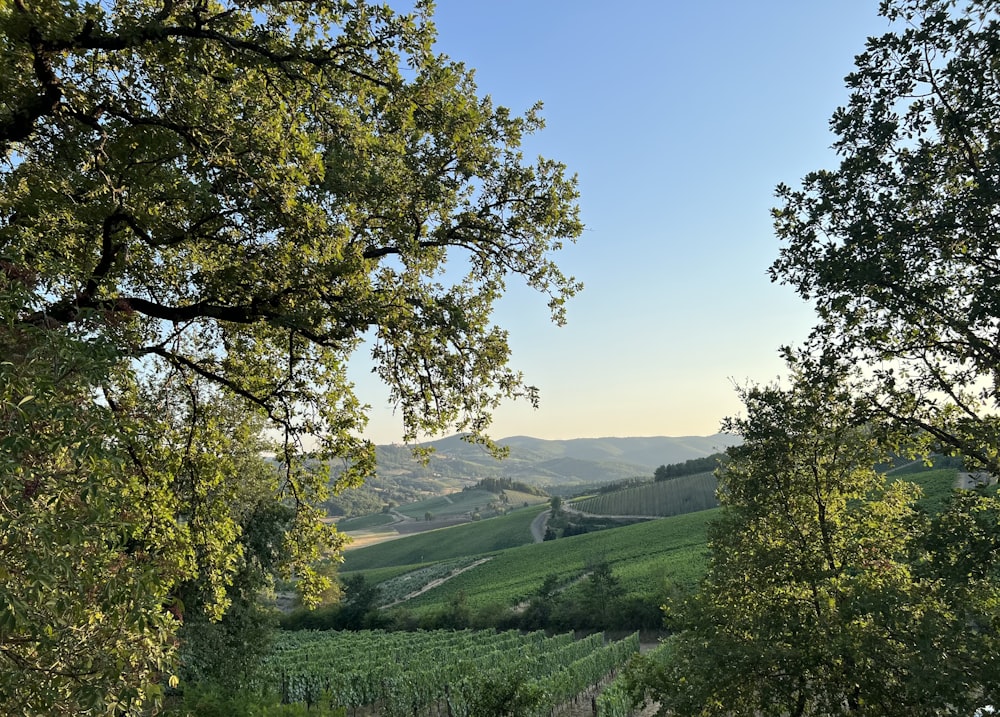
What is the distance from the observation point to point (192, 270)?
366 inches

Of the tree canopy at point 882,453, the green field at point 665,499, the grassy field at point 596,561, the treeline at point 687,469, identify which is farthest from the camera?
the treeline at point 687,469

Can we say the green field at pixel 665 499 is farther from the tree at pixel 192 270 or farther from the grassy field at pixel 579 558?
the tree at pixel 192 270

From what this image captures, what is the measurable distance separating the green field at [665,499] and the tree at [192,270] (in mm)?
101608

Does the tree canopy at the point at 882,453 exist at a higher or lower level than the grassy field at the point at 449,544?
higher

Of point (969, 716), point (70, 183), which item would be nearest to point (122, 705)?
point (70, 183)

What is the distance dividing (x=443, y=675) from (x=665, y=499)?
91676 mm

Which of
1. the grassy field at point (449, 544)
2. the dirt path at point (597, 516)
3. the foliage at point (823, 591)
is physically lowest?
the grassy field at point (449, 544)

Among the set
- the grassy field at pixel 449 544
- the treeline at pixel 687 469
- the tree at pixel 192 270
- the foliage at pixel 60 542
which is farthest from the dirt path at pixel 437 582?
the foliage at pixel 60 542

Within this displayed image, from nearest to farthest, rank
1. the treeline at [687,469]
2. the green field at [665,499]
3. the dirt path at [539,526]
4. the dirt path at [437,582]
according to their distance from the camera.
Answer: the dirt path at [437,582] → the green field at [665,499] → the dirt path at [539,526] → the treeline at [687,469]

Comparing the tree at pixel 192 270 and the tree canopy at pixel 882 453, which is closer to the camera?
the tree at pixel 192 270

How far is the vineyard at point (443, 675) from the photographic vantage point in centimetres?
1805

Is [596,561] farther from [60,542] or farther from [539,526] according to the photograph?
[60,542]

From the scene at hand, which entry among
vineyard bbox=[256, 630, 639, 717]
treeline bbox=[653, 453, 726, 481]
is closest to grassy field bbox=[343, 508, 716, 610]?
vineyard bbox=[256, 630, 639, 717]

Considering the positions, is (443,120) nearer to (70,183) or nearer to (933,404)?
(70,183)
